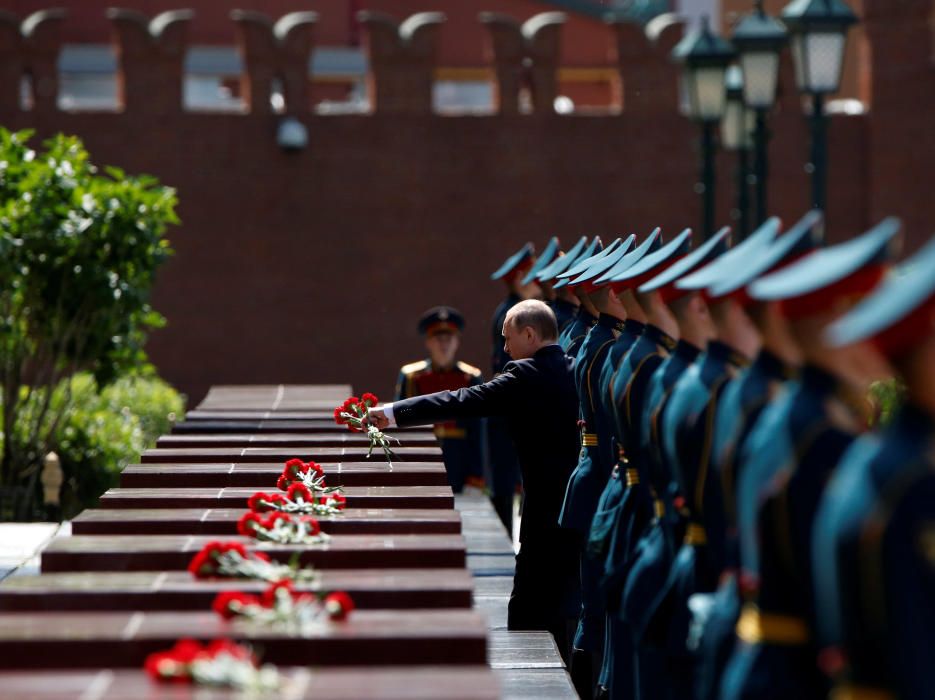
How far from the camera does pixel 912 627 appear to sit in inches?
111

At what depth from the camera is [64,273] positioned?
11.3m

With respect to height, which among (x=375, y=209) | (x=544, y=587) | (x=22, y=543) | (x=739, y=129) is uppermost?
(x=739, y=129)

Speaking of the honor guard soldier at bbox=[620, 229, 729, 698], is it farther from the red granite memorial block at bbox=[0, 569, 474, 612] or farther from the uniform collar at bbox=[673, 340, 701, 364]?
the red granite memorial block at bbox=[0, 569, 474, 612]

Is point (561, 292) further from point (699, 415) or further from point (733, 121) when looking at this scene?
point (733, 121)

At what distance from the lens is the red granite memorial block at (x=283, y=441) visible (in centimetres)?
753

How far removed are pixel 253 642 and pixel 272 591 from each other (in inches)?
9.5

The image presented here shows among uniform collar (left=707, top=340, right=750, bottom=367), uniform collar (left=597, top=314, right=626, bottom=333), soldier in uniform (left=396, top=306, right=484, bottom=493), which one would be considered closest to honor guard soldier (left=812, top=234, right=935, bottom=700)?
uniform collar (left=707, top=340, right=750, bottom=367)

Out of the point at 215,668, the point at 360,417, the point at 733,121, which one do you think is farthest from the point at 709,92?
the point at 215,668

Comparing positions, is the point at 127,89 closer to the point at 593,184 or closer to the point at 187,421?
the point at 593,184

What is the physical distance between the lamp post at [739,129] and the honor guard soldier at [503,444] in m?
3.49

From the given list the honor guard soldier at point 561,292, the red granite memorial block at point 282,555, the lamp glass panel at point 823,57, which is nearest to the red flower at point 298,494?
the red granite memorial block at point 282,555

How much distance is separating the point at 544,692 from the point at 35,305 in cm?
667

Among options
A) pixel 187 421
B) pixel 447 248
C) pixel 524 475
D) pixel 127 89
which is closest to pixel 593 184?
pixel 447 248

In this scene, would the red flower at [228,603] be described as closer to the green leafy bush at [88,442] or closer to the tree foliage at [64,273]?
the green leafy bush at [88,442]
